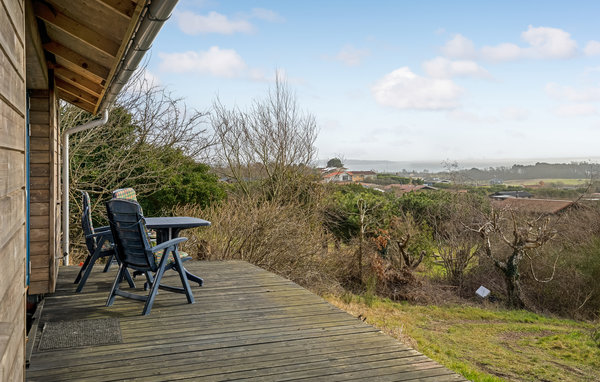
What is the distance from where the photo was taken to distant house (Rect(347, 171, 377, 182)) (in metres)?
17.5

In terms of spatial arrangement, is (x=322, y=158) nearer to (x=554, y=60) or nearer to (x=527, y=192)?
(x=554, y=60)

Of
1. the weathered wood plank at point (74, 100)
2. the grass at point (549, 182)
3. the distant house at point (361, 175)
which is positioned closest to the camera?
the weathered wood plank at point (74, 100)

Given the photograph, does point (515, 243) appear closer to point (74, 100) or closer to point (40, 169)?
point (74, 100)

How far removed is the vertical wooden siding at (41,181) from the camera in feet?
14.3

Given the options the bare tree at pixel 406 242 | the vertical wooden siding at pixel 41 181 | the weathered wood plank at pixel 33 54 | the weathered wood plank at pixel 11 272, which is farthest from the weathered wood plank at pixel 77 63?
the bare tree at pixel 406 242

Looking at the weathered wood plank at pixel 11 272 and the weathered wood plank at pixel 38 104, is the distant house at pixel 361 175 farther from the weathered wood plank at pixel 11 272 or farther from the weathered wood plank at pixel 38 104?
the weathered wood plank at pixel 11 272

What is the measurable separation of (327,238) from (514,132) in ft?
57.7

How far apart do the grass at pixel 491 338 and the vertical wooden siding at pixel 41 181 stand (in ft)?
19.9

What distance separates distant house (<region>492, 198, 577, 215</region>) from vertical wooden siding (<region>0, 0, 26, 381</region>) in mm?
14106

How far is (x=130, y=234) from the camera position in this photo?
4199 millimetres

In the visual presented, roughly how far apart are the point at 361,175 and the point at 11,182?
17.8m

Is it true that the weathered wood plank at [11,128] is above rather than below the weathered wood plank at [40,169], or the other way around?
above

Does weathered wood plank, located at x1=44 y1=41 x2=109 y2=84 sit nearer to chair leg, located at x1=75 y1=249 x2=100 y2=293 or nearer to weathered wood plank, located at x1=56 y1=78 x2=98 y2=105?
weathered wood plank, located at x1=56 y1=78 x2=98 y2=105

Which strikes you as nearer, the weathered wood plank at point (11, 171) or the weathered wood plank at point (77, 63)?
the weathered wood plank at point (11, 171)
